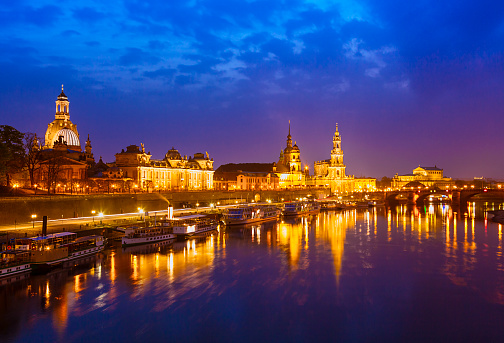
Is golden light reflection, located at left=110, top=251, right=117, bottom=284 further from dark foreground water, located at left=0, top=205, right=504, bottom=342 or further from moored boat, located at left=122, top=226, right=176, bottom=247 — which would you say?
moored boat, located at left=122, top=226, right=176, bottom=247

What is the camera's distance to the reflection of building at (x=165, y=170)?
91.1m

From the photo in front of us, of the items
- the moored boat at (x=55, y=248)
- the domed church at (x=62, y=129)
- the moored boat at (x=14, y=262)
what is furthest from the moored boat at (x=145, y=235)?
the domed church at (x=62, y=129)

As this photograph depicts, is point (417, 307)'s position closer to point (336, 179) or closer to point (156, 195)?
point (156, 195)

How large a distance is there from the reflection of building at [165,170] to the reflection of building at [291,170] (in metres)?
56.5

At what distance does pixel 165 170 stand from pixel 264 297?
252 feet

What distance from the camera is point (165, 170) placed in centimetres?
9994

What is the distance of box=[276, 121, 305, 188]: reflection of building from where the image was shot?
173 metres

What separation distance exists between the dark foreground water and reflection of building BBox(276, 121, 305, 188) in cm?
12867

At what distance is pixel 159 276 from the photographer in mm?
31219

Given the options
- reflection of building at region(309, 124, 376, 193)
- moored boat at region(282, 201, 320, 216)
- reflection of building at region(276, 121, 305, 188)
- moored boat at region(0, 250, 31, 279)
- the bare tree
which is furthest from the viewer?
reflection of building at region(309, 124, 376, 193)

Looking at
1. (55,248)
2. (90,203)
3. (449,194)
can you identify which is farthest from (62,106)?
(449,194)

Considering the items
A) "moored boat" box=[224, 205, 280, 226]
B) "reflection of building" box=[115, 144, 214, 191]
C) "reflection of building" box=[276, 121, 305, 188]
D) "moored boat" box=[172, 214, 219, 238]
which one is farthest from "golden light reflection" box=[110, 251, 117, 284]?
"reflection of building" box=[276, 121, 305, 188]

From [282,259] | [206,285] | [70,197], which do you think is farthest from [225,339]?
[70,197]

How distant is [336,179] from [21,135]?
464ft
